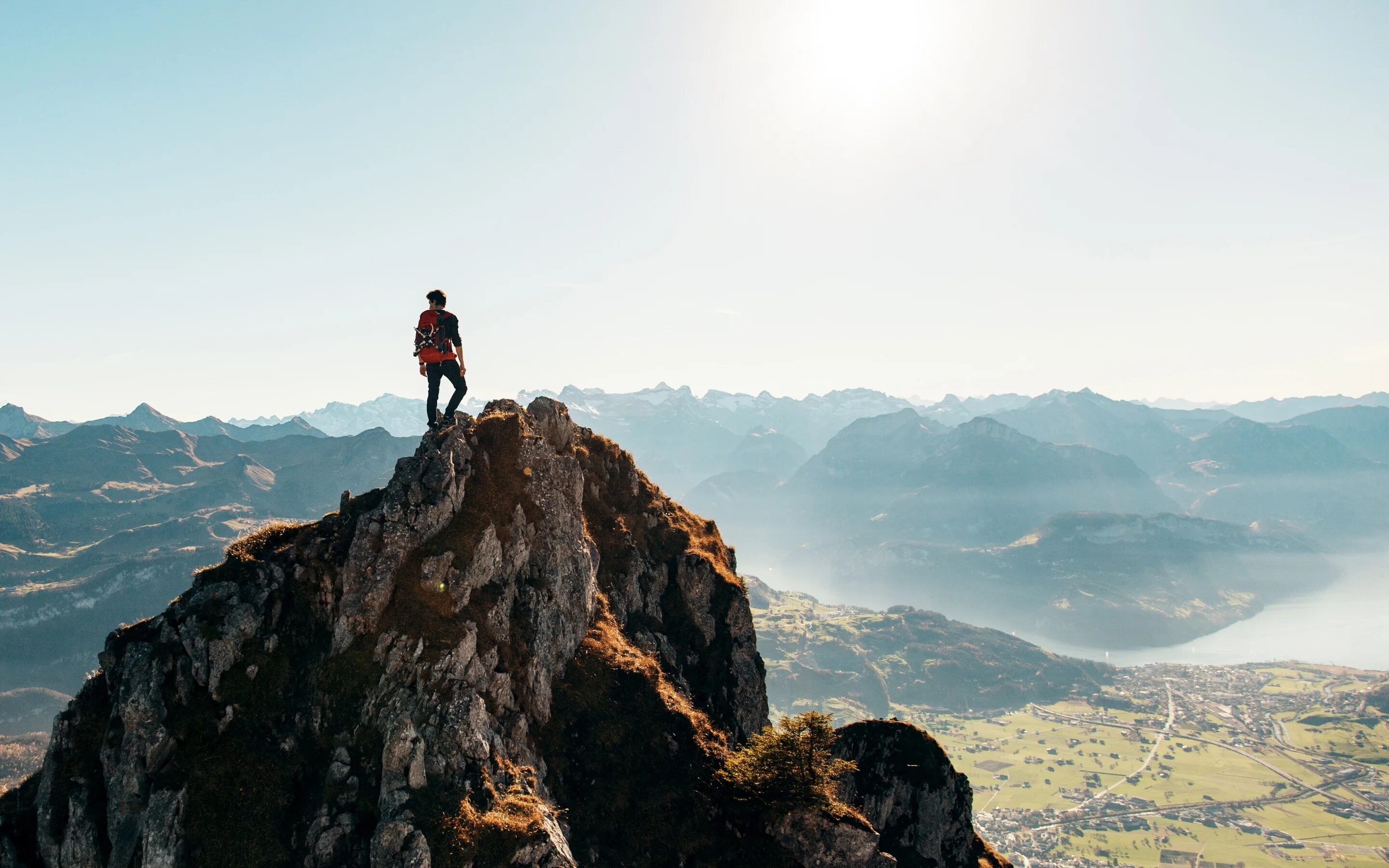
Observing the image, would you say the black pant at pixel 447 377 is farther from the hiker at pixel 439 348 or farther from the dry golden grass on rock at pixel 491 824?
the dry golden grass on rock at pixel 491 824

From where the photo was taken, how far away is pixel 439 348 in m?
36.8

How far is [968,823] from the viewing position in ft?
172

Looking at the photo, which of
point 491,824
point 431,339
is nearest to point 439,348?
point 431,339

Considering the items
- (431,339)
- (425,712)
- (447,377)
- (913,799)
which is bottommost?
(913,799)

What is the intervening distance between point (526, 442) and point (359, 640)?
1513cm

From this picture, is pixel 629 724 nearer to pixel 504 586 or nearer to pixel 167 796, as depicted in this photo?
pixel 504 586

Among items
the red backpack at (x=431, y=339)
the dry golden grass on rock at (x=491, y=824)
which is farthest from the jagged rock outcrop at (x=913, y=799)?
the red backpack at (x=431, y=339)

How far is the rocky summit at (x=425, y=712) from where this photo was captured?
86.4 feet

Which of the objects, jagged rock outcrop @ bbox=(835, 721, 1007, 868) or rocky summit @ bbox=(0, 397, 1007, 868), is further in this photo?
jagged rock outcrop @ bbox=(835, 721, 1007, 868)

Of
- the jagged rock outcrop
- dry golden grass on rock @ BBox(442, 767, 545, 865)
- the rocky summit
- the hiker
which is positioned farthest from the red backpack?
the jagged rock outcrop

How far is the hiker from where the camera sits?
121 feet

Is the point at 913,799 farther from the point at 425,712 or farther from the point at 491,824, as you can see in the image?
the point at 425,712

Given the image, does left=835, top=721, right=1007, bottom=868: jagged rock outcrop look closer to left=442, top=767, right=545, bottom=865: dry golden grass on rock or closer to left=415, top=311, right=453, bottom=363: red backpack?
left=442, top=767, right=545, bottom=865: dry golden grass on rock

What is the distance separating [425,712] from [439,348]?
1863 cm
